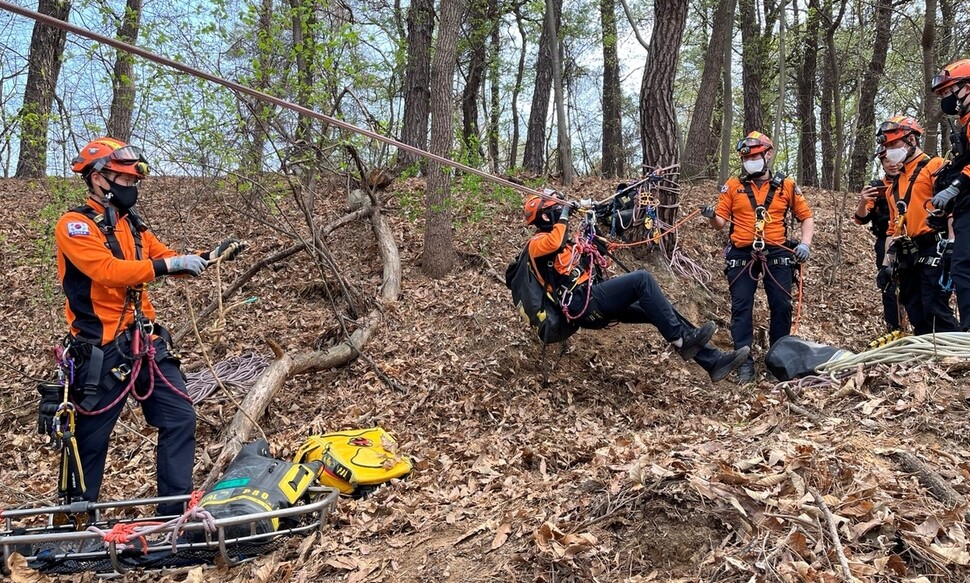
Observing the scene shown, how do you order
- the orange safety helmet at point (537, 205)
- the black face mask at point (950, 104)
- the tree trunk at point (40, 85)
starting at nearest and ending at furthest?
the black face mask at point (950, 104) → the orange safety helmet at point (537, 205) → the tree trunk at point (40, 85)

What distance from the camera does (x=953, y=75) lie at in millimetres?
4566

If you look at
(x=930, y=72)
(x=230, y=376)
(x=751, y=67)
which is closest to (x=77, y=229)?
(x=230, y=376)

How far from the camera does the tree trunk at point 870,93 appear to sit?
12.3m

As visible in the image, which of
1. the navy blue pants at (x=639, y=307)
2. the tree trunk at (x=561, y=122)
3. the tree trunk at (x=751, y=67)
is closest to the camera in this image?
the navy blue pants at (x=639, y=307)

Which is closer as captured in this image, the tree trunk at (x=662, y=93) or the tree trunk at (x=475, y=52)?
the tree trunk at (x=662, y=93)

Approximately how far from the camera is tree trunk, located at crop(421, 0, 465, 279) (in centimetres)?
757

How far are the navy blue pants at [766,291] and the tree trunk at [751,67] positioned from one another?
8826mm

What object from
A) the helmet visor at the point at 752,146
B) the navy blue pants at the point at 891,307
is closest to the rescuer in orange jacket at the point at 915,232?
the navy blue pants at the point at 891,307

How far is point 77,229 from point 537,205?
360cm

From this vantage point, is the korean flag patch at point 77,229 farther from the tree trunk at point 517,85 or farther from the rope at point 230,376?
the tree trunk at point 517,85

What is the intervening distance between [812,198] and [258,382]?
34.5 feet

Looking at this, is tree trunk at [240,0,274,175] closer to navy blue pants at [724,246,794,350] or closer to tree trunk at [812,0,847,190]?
navy blue pants at [724,246,794,350]

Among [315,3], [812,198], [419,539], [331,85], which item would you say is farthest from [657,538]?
[812,198]

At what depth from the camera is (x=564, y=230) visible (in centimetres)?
557
